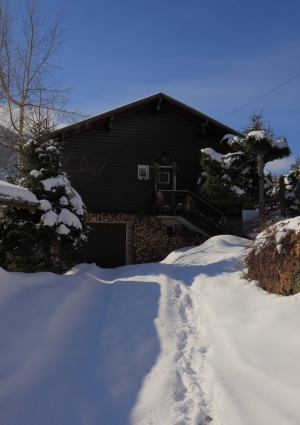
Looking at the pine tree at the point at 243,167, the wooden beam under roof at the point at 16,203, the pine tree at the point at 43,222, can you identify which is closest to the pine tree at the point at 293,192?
the pine tree at the point at 243,167

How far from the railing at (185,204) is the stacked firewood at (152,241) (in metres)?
0.89

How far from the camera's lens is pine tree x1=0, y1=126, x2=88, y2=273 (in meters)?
10.9

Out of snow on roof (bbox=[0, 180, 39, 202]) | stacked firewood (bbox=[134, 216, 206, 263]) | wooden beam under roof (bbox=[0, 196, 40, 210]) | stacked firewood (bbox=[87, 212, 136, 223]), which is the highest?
snow on roof (bbox=[0, 180, 39, 202])

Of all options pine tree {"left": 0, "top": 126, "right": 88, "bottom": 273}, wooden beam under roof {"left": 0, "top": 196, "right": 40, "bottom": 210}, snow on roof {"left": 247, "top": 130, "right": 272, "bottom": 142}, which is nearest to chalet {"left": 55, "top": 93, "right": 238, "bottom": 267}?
snow on roof {"left": 247, "top": 130, "right": 272, "bottom": 142}

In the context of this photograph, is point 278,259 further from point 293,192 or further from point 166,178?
point 293,192

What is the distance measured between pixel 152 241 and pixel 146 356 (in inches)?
483

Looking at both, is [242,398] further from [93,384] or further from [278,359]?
[93,384]

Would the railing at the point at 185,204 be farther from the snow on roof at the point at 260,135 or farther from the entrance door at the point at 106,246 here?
the snow on roof at the point at 260,135

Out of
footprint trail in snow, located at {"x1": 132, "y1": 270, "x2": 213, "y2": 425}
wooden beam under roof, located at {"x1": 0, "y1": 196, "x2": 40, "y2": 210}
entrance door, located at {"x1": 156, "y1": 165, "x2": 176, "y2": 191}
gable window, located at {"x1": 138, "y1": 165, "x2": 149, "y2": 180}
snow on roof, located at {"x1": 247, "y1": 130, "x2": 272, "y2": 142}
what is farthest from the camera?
entrance door, located at {"x1": 156, "y1": 165, "x2": 176, "y2": 191}

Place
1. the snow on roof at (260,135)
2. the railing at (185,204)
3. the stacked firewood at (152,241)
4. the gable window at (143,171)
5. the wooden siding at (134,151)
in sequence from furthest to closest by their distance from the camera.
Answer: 1. the gable window at (143,171)
2. the wooden siding at (134,151)
3. the stacked firewood at (152,241)
4. the railing at (185,204)
5. the snow on roof at (260,135)

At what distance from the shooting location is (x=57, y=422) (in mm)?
3828

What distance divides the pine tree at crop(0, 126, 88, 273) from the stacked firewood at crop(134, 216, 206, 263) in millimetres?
5835

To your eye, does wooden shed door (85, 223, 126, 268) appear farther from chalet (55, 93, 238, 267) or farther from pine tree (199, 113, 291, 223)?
pine tree (199, 113, 291, 223)

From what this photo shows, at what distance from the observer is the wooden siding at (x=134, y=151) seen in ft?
58.7
